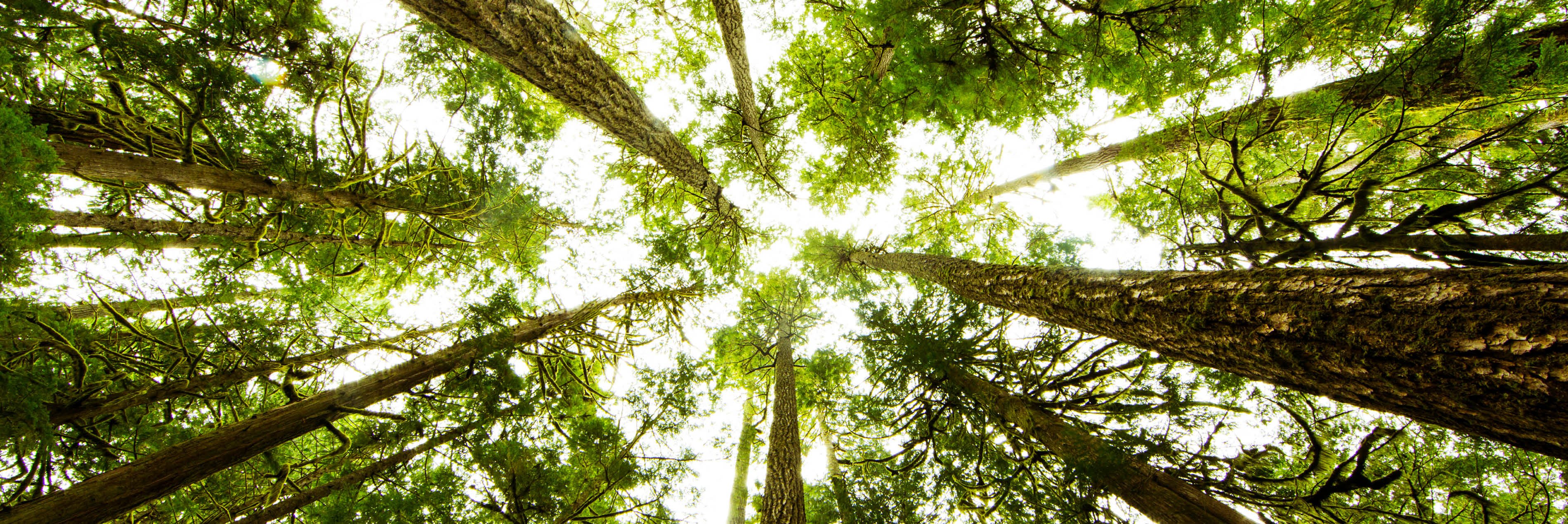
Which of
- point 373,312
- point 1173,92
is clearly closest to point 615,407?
point 373,312

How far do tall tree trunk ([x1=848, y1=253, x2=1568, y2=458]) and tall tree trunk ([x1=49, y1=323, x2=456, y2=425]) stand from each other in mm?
5941

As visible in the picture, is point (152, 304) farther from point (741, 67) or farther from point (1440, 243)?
point (1440, 243)

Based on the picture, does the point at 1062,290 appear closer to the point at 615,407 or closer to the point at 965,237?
the point at 615,407

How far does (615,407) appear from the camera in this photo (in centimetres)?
533

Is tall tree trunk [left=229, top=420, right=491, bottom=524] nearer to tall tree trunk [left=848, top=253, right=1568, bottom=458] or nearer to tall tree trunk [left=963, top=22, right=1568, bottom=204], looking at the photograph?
tall tree trunk [left=848, top=253, right=1568, bottom=458]

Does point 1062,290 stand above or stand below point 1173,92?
below

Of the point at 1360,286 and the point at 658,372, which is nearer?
the point at 1360,286

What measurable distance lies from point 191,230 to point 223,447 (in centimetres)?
327

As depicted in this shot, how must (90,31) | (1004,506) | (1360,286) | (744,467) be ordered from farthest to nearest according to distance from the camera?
(744,467), (1004,506), (90,31), (1360,286)

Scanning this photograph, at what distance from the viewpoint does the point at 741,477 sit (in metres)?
9.70

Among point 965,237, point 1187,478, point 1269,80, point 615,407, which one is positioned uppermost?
point 965,237

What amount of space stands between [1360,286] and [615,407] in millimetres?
6021

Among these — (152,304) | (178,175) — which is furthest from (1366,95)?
(152,304)

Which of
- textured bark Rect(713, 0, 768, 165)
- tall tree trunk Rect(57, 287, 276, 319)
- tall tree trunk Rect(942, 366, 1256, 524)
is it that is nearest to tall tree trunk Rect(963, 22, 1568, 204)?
tall tree trunk Rect(942, 366, 1256, 524)
